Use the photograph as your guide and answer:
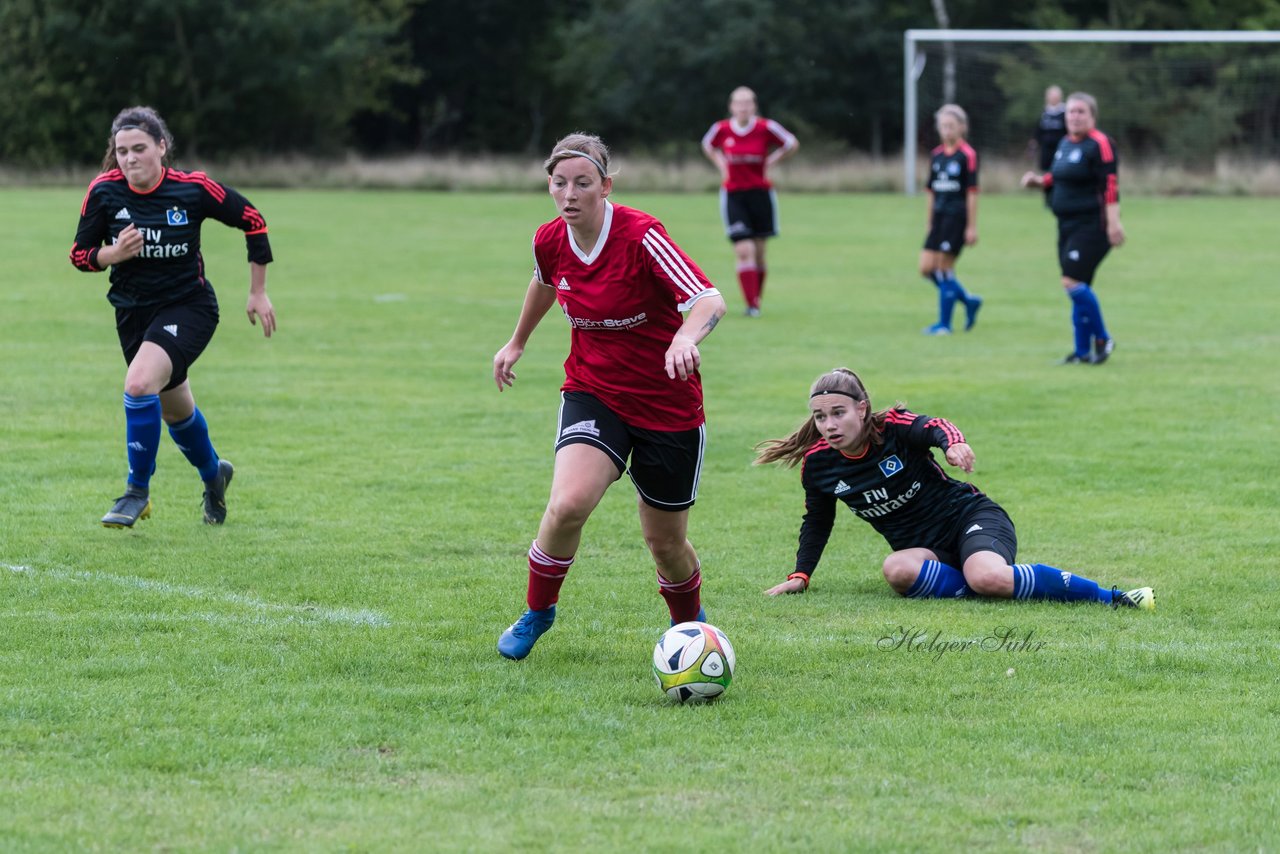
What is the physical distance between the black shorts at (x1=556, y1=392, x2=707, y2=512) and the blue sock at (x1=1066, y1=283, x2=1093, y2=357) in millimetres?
8394

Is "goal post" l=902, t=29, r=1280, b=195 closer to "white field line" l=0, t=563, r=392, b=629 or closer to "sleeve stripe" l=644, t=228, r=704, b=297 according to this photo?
"white field line" l=0, t=563, r=392, b=629

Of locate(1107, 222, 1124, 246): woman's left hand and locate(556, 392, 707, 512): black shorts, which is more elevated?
Answer: locate(556, 392, 707, 512): black shorts

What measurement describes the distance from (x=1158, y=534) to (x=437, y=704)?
162 inches

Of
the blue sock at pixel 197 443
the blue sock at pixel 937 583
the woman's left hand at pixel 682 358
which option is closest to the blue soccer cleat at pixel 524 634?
the woman's left hand at pixel 682 358

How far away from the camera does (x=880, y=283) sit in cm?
2031

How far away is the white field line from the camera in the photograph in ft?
20.0

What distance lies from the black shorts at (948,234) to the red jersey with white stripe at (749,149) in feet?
6.82

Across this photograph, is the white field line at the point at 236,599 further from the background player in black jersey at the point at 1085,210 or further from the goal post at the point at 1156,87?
the goal post at the point at 1156,87

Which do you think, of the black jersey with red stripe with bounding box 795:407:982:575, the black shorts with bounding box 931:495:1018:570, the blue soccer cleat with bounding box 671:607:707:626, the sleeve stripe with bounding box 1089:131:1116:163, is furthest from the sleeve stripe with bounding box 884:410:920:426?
the sleeve stripe with bounding box 1089:131:1116:163

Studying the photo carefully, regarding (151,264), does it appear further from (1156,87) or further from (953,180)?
(1156,87)

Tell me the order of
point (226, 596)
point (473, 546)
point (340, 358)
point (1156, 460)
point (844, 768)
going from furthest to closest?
point (340, 358) → point (1156, 460) → point (473, 546) → point (226, 596) → point (844, 768)

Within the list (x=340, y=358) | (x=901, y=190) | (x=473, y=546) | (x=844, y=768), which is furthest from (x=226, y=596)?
(x=901, y=190)

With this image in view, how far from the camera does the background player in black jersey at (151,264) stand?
735 centimetres

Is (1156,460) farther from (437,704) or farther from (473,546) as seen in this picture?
(437,704)
